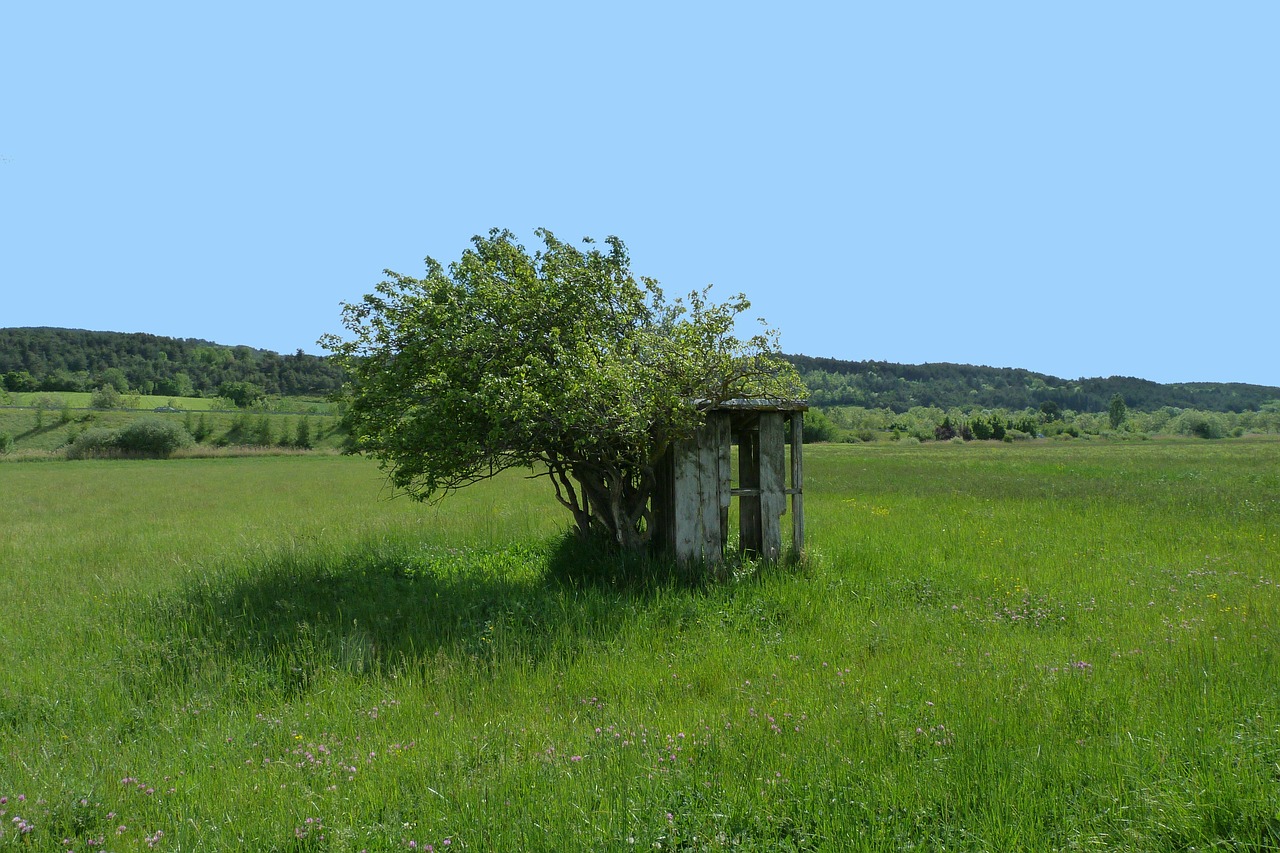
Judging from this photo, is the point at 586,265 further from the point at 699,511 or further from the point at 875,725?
the point at 875,725

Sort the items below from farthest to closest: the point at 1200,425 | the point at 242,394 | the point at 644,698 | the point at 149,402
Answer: the point at 242,394
the point at 149,402
the point at 1200,425
the point at 644,698

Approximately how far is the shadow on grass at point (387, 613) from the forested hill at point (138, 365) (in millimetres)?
143982

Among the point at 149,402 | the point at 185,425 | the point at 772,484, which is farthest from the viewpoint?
the point at 149,402

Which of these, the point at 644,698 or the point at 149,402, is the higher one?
the point at 149,402

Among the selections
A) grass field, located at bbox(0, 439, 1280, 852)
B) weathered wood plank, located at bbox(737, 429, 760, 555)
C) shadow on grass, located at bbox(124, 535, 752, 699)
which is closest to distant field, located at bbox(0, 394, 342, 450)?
shadow on grass, located at bbox(124, 535, 752, 699)

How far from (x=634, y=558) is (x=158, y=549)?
35.6ft

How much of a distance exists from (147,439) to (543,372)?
8133 cm

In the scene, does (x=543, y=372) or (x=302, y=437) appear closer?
(x=543, y=372)

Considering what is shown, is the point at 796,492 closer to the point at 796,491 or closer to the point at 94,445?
the point at 796,491

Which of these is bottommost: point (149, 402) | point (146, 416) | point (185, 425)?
point (185, 425)

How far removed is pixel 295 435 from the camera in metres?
91.2

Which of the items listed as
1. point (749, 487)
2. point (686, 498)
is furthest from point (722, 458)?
point (749, 487)

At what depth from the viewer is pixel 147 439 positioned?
7325 centimetres

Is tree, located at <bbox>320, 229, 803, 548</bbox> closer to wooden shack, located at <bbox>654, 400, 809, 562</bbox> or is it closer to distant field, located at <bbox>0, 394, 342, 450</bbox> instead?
wooden shack, located at <bbox>654, 400, 809, 562</bbox>
